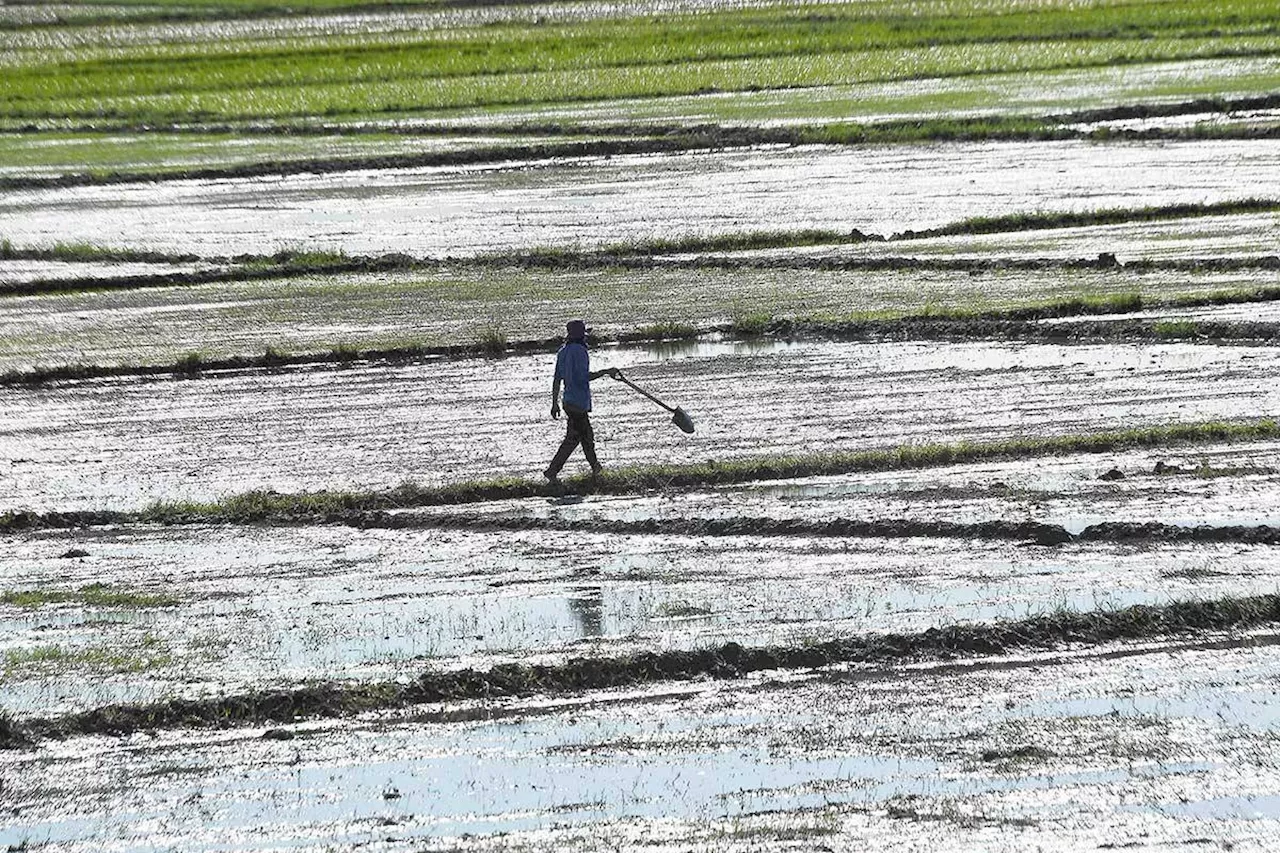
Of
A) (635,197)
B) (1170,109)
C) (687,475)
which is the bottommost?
(687,475)

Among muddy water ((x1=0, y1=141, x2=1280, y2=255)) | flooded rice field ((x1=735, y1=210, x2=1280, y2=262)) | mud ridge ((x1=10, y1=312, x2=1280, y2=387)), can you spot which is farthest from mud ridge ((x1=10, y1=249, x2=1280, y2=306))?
mud ridge ((x1=10, y1=312, x2=1280, y2=387))

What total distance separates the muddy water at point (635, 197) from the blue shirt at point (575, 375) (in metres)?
11.9

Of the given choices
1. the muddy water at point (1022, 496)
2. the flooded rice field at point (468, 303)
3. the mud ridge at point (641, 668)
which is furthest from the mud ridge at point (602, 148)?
the mud ridge at point (641, 668)

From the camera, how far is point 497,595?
1157 cm

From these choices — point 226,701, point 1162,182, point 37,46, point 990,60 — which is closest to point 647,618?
point 226,701

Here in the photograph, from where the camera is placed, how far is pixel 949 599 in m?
11.0

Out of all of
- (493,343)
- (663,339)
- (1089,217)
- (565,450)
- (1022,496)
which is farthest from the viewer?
(1089,217)

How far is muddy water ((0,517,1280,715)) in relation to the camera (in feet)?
34.4

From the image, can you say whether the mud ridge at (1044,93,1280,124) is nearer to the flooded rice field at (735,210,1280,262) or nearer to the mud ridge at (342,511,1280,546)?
the flooded rice field at (735,210,1280,262)

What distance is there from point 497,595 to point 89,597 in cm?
294

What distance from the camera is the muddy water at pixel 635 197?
86.1ft

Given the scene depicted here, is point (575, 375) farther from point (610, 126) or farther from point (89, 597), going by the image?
point (610, 126)

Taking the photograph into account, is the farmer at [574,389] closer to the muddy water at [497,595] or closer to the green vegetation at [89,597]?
the muddy water at [497,595]

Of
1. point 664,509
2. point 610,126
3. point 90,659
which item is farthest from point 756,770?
point 610,126
